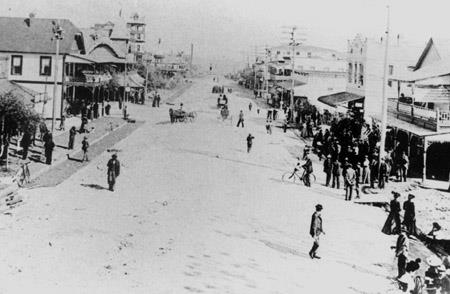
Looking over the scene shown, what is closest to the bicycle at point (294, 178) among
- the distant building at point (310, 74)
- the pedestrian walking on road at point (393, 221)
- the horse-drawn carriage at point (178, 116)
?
the pedestrian walking on road at point (393, 221)

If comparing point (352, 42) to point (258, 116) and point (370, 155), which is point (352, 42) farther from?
point (370, 155)

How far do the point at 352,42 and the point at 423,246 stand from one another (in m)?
28.8

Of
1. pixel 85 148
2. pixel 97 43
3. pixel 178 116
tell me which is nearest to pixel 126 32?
pixel 97 43

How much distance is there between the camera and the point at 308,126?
33.8m

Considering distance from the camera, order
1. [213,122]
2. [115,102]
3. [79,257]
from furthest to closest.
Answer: [115,102] < [213,122] < [79,257]

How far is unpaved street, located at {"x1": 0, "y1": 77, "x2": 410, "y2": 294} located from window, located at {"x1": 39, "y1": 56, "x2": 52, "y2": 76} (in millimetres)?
13968

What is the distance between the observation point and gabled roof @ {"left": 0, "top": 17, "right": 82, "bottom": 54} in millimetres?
34000

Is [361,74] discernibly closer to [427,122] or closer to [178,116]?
[178,116]

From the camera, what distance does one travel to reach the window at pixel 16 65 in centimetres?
3398

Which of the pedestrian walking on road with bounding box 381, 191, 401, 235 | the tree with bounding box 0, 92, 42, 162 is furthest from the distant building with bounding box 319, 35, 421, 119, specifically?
the tree with bounding box 0, 92, 42, 162

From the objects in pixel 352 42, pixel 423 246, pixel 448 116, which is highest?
pixel 352 42

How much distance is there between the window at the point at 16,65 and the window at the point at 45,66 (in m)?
1.33

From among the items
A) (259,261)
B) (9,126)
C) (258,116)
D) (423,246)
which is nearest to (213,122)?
(258,116)

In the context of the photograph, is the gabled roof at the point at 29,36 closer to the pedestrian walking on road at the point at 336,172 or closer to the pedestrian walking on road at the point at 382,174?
the pedestrian walking on road at the point at 336,172
